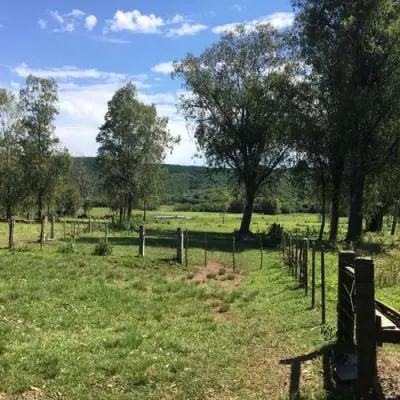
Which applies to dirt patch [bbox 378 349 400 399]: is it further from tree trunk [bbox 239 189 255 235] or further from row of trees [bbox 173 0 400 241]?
tree trunk [bbox 239 189 255 235]

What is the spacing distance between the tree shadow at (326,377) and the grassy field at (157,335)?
0.03 metres

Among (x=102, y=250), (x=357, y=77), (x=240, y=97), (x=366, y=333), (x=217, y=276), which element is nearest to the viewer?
(x=366, y=333)

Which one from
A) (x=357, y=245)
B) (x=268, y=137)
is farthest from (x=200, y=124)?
(x=357, y=245)

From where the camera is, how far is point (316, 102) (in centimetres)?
3412

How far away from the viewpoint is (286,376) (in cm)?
698

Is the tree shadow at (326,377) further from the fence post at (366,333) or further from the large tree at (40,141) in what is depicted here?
the large tree at (40,141)

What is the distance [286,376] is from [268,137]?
120 feet

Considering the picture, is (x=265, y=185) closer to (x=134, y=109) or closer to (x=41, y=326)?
(x=134, y=109)

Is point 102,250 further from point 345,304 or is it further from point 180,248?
point 345,304

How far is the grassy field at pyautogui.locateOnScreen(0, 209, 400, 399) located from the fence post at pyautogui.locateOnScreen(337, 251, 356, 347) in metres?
0.49

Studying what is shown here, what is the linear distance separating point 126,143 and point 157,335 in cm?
5028

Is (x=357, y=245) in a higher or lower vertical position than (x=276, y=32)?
lower

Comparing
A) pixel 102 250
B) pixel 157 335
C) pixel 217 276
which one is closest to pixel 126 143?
pixel 102 250

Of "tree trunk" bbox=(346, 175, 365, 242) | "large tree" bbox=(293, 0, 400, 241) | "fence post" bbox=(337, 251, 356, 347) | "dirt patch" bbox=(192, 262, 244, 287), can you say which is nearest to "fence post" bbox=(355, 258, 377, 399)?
"fence post" bbox=(337, 251, 356, 347)
